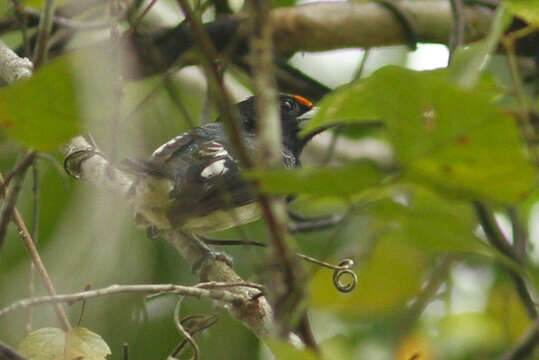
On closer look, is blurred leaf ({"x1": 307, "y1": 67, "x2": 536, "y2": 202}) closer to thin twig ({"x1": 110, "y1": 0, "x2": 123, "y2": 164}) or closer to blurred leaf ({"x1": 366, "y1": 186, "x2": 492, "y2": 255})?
blurred leaf ({"x1": 366, "y1": 186, "x2": 492, "y2": 255})

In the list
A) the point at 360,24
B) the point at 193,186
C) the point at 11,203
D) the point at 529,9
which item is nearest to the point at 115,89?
the point at 11,203

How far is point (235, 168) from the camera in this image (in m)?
3.27

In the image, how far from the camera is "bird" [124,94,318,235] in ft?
9.78

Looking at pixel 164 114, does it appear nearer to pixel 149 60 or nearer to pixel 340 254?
pixel 149 60

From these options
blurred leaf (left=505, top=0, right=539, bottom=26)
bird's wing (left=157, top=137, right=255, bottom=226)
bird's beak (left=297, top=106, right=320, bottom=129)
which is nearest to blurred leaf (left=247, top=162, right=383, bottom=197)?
blurred leaf (left=505, top=0, right=539, bottom=26)

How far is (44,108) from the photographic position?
1166 mm

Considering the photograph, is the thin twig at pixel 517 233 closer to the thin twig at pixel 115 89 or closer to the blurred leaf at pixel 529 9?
the blurred leaf at pixel 529 9

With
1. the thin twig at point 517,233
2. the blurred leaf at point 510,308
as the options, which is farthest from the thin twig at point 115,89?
the blurred leaf at point 510,308

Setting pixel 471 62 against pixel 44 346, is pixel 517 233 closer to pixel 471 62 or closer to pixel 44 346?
pixel 471 62

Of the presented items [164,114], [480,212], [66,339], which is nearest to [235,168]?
[164,114]

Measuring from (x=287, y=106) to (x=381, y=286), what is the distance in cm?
114

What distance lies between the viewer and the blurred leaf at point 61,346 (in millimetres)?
1857

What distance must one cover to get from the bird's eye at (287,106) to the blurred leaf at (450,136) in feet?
10.3

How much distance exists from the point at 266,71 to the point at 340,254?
2519mm
